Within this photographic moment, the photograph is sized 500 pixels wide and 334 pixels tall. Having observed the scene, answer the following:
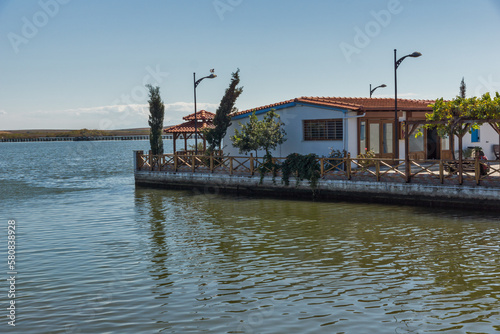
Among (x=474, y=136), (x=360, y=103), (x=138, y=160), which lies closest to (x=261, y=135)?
(x=360, y=103)

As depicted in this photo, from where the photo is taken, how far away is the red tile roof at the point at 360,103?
82.1 feet

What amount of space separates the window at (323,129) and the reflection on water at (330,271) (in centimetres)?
648

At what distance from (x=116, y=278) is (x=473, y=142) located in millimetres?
23924

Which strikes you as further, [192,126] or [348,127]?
[192,126]

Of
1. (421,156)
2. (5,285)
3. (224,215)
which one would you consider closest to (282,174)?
(224,215)

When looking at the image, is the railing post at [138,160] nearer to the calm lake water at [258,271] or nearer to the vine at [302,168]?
the calm lake water at [258,271]

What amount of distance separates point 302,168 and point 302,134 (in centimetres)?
404

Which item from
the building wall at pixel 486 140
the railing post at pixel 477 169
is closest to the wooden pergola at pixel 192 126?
the building wall at pixel 486 140

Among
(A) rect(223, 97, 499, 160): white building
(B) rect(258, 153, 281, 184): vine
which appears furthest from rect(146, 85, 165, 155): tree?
(B) rect(258, 153, 281, 184): vine

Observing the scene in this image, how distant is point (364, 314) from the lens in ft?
29.1

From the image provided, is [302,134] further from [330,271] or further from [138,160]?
[330,271]

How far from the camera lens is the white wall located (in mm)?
25141

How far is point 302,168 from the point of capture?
899 inches

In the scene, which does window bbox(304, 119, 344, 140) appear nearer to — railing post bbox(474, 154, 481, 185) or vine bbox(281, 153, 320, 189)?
vine bbox(281, 153, 320, 189)
